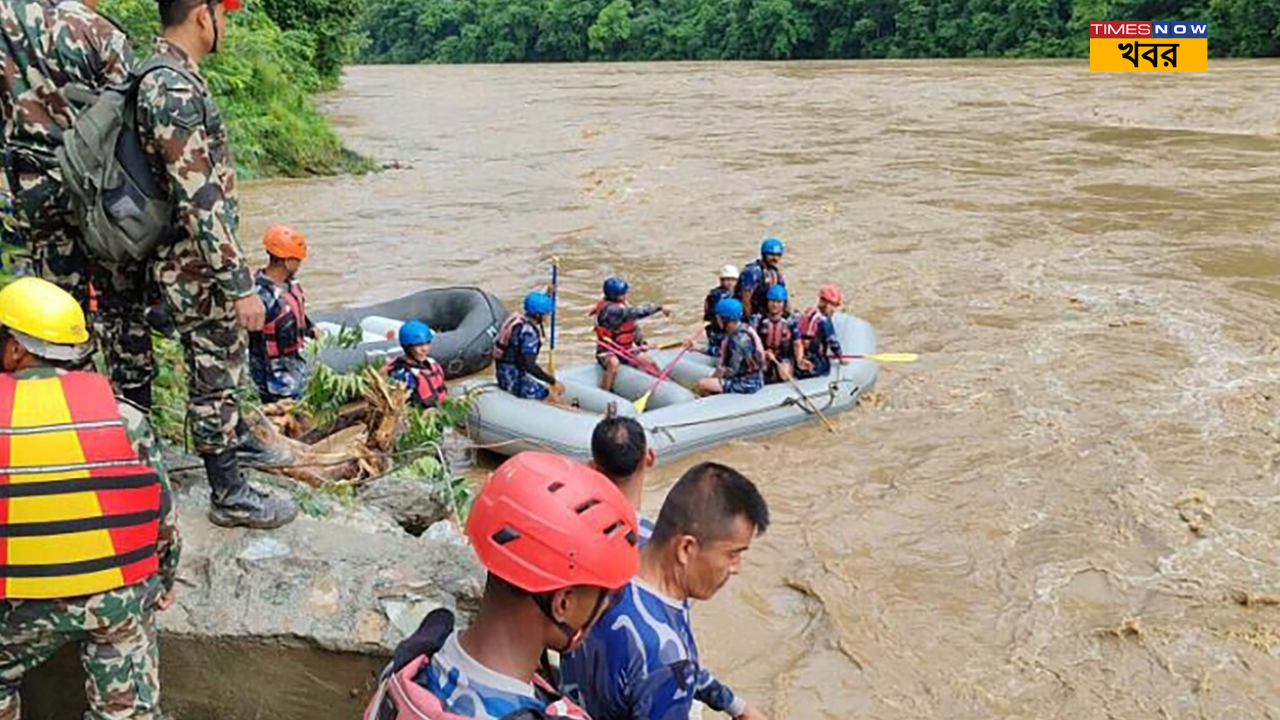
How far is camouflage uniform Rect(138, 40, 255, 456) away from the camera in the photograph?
249cm

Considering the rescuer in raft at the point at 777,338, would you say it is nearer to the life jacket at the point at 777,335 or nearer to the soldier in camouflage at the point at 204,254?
the life jacket at the point at 777,335

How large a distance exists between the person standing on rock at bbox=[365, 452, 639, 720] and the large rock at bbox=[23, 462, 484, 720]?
44.8 inches

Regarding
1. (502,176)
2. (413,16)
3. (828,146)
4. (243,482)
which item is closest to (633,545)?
(243,482)

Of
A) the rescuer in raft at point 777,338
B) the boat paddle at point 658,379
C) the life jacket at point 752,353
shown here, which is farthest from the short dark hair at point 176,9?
the rescuer in raft at point 777,338

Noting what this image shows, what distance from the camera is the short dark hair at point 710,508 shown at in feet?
7.35

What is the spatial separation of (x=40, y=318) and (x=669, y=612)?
1.29 m

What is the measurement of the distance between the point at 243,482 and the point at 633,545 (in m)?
1.63

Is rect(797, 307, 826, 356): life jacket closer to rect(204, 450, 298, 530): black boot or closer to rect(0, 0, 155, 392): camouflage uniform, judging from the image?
rect(204, 450, 298, 530): black boot

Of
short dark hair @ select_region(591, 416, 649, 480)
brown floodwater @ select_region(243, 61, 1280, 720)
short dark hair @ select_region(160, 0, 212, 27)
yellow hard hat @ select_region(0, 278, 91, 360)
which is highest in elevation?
short dark hair @ select_region(160, 0, 212, 27)

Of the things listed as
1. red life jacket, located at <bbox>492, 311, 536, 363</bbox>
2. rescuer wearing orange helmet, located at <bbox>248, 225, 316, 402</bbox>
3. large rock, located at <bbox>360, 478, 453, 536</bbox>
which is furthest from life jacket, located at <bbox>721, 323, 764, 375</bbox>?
large rock, located at <bbox>360, 478, 453, 536</bbox>

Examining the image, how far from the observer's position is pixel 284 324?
5641 mm

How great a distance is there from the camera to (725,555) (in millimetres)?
2232

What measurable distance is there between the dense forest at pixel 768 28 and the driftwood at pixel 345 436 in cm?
3214

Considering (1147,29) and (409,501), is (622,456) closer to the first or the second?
(409,501)
